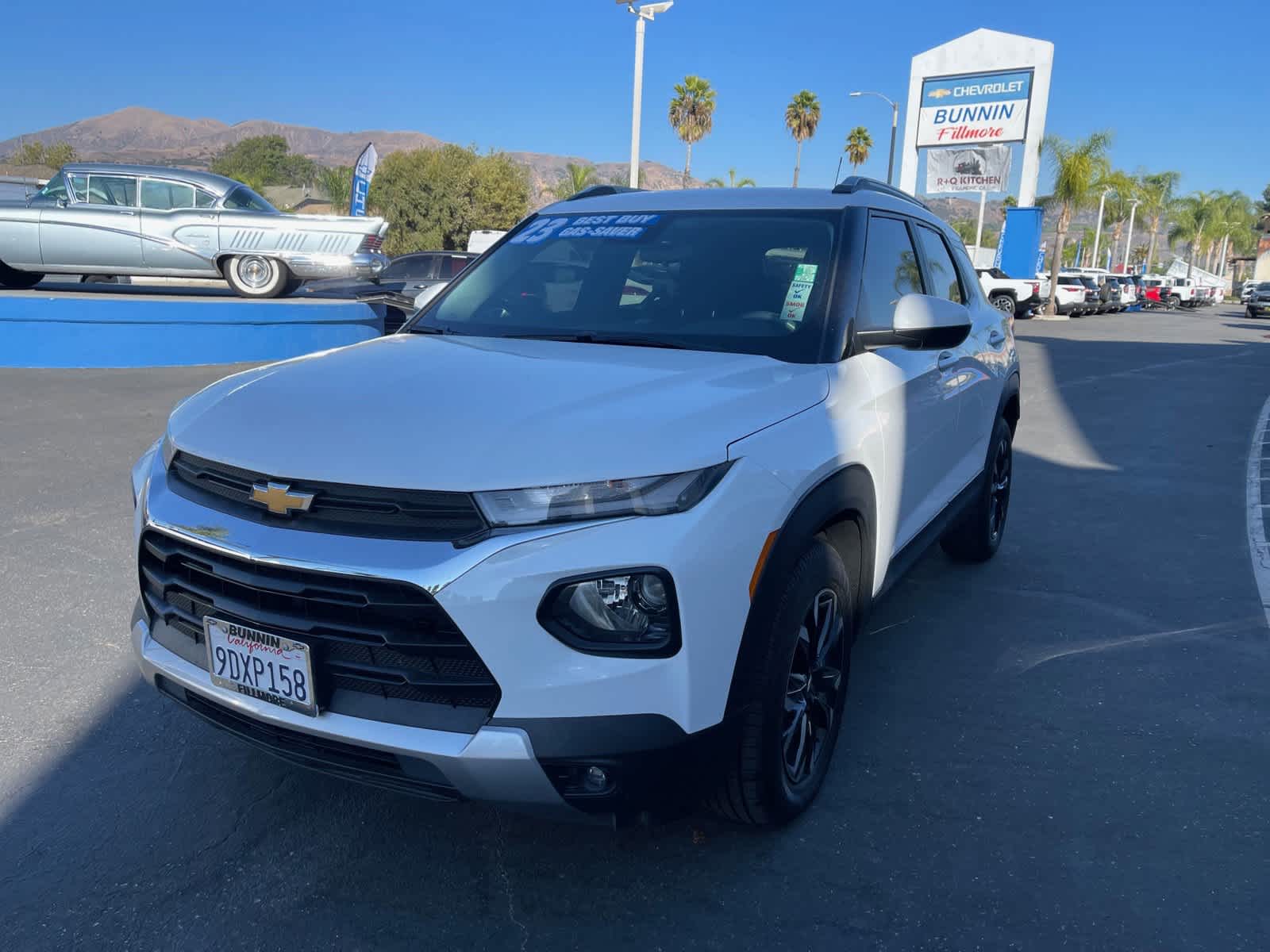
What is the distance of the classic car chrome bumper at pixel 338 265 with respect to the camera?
13062mm

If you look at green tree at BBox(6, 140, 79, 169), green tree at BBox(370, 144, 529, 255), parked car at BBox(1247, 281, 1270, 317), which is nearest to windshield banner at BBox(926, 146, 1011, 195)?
parked car at BBox(1247, 281, 1270, 317)

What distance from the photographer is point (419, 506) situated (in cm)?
211

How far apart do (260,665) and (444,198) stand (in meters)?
53.3

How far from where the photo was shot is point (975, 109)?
39.4 meters

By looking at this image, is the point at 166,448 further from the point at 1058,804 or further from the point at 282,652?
the point at 1058,804

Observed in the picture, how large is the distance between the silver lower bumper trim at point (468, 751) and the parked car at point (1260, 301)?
5014cm

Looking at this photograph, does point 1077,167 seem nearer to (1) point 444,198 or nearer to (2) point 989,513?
(1) point 444,198

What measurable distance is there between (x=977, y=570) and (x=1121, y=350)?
1733cm

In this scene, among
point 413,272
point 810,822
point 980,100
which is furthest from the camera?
point 980,100

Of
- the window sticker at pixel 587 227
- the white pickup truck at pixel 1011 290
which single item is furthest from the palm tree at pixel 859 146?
the window sticker at pixel 587 227

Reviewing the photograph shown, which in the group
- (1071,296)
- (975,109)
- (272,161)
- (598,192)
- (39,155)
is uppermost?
(272,161)

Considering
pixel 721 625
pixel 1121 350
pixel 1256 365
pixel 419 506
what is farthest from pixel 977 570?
pixel 1121 350

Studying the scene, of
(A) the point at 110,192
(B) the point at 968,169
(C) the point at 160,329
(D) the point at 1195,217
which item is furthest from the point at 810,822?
(D) the point at 1195,217

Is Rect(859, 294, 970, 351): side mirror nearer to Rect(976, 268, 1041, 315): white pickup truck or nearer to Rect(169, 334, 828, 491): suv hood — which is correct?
Rect(169, 334, 828, 491): suv hood
